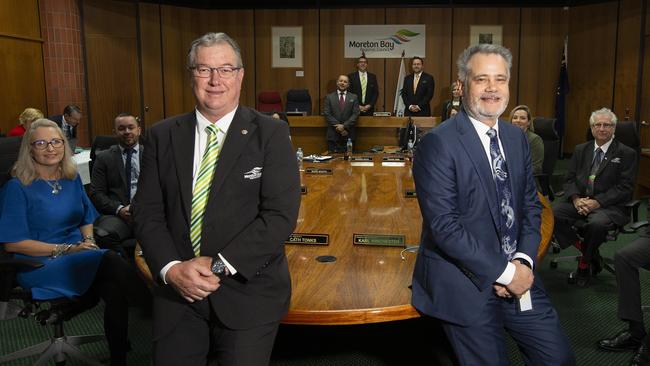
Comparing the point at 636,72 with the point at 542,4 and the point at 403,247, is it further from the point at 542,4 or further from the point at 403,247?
the point at 403,247

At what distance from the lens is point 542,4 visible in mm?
10828

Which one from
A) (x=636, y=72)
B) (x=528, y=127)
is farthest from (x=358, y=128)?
(x=636, y=72)

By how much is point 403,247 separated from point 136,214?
3.68 ft

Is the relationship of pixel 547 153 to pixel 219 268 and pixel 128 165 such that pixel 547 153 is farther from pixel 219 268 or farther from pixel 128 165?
pixel 219 268

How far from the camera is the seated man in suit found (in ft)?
13.0

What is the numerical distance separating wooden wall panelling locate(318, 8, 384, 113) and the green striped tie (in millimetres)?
9891

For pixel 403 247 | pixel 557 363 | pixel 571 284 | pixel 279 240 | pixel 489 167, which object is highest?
pixel 489 167

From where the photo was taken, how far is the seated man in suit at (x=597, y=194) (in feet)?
13.0

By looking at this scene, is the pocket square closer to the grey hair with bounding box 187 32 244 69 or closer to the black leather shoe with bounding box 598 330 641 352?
the grey hair with bounding box 187 32 244 69

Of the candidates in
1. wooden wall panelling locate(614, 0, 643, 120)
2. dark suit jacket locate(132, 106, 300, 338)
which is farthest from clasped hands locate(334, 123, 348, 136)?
dark suit jacket locate(132, 106, 300, 338)

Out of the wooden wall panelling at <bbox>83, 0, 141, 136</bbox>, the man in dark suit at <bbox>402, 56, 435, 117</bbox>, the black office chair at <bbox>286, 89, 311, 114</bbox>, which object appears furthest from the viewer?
the black office chair at <bbox>286, 89, 311, 114</bbox>

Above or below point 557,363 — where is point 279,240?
above

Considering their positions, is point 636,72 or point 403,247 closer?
point 403,247

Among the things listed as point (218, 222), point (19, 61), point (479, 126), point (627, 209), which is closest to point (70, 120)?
point (19, 61)
